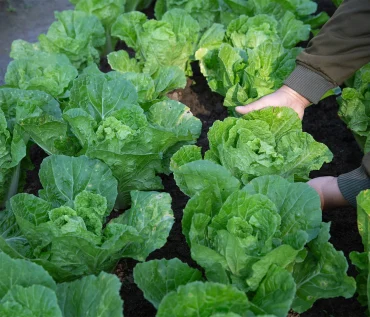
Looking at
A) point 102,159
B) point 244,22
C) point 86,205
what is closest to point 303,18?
point 244,22

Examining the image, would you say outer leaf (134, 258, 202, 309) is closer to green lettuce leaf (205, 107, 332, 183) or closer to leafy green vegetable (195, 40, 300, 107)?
green lettuce leaf (205, 107, 332, 183)

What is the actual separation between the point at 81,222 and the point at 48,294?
62cm

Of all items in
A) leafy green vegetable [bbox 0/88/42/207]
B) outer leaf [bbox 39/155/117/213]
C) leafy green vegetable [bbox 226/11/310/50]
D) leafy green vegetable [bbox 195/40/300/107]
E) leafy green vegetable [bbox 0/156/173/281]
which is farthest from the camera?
leafy green vegetable [bbox 226/11/310/50]

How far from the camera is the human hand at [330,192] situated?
2.91 meters

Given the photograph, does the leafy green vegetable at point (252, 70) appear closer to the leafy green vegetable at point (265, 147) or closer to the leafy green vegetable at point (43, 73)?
the leafy green vegetable at point (265, 147)

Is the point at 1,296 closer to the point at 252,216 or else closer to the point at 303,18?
the point at 252,216

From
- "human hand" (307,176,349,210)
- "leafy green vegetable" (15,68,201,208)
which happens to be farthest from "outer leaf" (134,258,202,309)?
"human hand" (307,176,349,210)

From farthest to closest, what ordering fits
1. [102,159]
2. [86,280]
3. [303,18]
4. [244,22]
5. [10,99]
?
1. [303,18]
2. [244,22]
3. [10,99]
4. [102,159]
5. [86,280]

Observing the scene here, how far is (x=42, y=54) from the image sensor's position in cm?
389

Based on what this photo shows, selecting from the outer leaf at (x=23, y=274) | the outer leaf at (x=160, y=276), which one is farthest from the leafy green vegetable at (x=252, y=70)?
the outer leaf at (x=23, y=274)

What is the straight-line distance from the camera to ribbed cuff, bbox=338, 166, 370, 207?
283cm

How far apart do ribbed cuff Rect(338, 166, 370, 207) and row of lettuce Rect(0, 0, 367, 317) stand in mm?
196

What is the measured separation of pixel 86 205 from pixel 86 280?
1.93ft

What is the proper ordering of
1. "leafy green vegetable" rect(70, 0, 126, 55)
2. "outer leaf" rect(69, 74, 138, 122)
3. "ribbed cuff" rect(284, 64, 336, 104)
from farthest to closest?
"leafy green vegetable" rect(70, 0, 126, 55) → "ribbed cuff" rect(284, 64, 336, 104) → "outer leaf" rect(69, 74, 138, 122)
